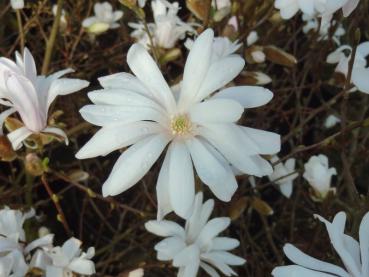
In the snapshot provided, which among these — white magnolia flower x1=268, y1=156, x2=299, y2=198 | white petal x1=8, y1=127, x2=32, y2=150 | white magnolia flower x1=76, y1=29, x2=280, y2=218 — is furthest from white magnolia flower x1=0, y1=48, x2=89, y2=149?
white magnolia flower x1=268, y1=156, x2=299, y2=198

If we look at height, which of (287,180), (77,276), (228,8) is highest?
(228,8)

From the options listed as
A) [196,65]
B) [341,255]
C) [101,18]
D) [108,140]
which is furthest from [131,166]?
[101,18]

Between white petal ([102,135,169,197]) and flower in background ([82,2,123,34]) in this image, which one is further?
flower in background ([82,2,123,34])

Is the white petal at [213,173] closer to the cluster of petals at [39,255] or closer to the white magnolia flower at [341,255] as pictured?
the white magnolia flower at [341,255]

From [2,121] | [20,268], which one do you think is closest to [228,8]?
[2,121]

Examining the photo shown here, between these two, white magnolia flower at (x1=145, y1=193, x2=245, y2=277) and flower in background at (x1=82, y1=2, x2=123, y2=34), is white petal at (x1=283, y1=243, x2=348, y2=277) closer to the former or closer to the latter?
white magnolia flower at (x1=145, y1=193, x2=245, y2=277)

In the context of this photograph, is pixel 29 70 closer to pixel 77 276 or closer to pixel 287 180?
pixel 77 276

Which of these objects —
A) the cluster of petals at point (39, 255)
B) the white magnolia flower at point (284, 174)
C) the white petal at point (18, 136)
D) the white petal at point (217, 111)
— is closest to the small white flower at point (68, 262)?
the cluster of petals at point (39, 255)
